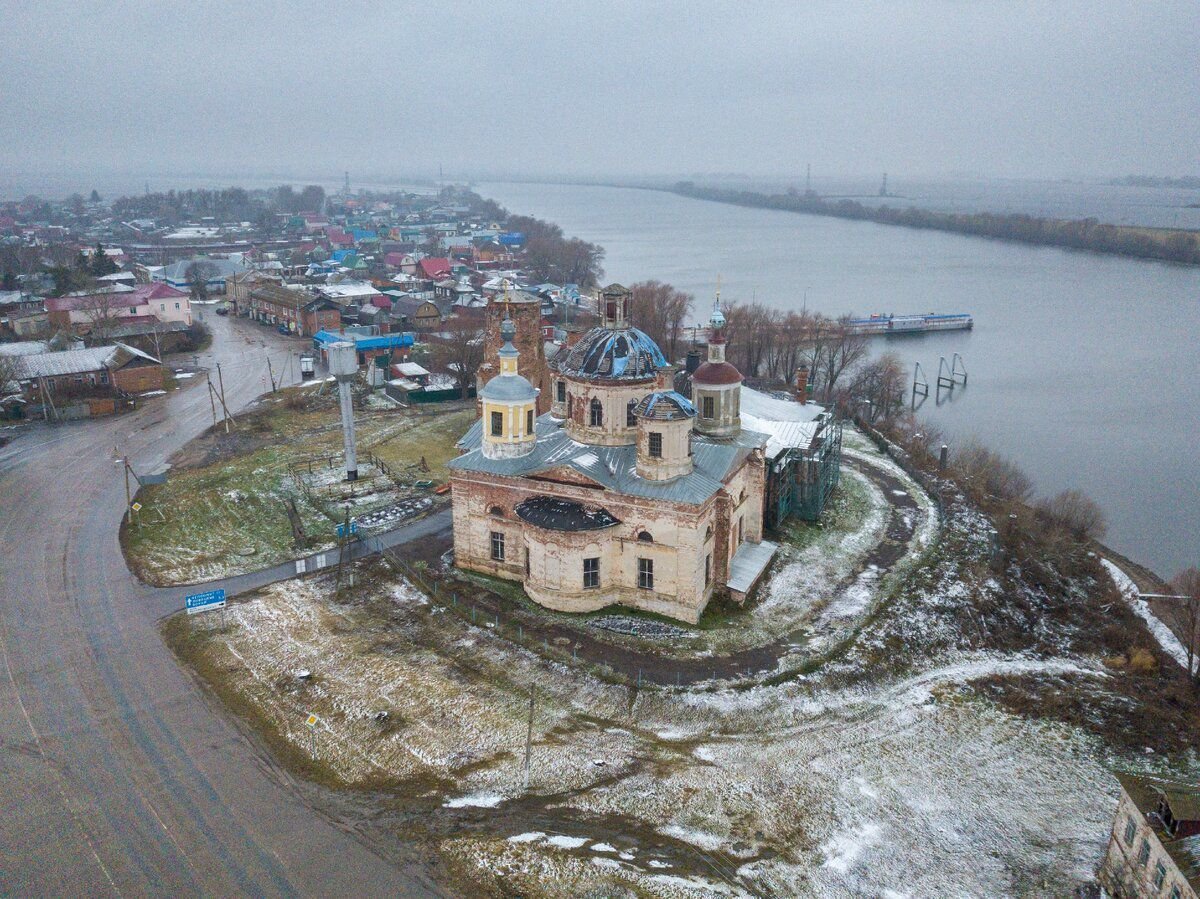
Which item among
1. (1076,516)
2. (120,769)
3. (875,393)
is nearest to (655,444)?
(120,769)

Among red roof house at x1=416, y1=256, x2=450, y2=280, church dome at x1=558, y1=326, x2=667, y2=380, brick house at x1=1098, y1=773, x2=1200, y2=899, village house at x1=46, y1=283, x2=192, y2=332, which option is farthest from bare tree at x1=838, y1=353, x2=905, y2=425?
red roof house at x1=416, y1=256, x2=450, y2=280

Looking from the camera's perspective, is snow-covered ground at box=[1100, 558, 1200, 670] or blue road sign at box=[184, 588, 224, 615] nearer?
blue road sign at box=[184, 588, 224, 615]

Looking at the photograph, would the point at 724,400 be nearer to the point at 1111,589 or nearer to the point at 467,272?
the point at 1111,589

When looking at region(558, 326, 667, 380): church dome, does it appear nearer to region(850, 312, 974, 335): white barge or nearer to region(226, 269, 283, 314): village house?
region(850, 312, 974, 335): white barge

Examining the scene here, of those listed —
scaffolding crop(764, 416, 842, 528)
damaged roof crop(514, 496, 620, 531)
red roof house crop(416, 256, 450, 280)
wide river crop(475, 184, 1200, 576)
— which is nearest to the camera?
damaged roof crop(514, 496, 620, 531)

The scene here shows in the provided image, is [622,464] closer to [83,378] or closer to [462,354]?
[462,354]

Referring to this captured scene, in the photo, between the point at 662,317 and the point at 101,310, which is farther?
the point at 101,310
